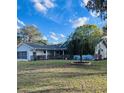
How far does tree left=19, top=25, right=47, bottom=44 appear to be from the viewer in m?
2.02

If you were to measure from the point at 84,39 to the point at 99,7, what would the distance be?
9.4 inches

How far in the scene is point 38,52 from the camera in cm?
207

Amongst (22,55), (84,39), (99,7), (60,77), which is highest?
(99,7)

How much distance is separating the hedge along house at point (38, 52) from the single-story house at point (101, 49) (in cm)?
22

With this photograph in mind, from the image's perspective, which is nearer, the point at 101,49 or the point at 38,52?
the point at 101,49

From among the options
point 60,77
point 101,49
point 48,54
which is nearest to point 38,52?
point 48,54

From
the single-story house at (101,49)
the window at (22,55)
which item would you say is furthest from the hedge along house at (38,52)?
the single-story house at (101,49)

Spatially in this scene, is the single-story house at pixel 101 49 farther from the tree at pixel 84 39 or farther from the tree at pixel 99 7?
the tree at pixel 99 7

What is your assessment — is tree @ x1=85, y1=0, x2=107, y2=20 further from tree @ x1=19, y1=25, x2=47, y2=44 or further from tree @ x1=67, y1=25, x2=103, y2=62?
tree @ x1=19, y1=25, x2=47, y2=44

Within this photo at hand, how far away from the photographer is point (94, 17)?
6.52 ft

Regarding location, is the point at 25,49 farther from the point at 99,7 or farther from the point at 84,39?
the point at 99,7
